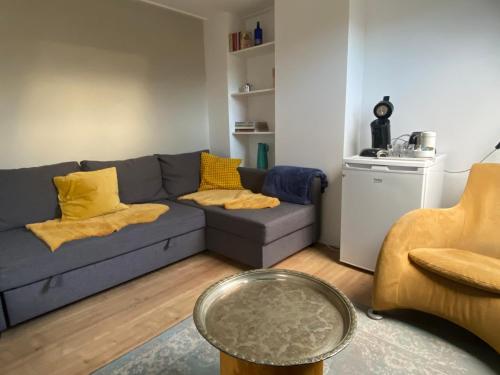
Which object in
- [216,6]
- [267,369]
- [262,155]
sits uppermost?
[216,6]

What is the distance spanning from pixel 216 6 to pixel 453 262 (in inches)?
123

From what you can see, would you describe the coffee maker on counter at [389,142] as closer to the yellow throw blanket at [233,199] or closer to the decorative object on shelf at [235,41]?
the yellow throw blanket at [233,199]

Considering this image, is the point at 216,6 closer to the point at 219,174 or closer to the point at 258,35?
the point at 258,35

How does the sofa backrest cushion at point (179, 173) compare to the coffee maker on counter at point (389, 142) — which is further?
the sofa backrest cushion at point (179, 173)

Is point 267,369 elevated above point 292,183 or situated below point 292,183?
below

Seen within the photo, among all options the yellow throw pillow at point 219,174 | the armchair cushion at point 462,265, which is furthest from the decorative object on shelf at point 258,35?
the armchair cushion at point 462,265

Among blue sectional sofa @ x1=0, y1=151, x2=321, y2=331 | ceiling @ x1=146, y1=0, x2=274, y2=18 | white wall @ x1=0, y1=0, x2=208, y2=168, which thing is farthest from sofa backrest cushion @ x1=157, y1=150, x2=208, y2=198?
ceiling @ x1=146, y1=0, x2=274, y2=18

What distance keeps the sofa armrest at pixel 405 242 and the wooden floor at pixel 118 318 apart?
0.34 meters

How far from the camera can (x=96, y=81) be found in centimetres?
277

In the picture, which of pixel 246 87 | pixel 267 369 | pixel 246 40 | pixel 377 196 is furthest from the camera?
pixel 246 87

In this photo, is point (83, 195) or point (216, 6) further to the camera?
point (216, 6)

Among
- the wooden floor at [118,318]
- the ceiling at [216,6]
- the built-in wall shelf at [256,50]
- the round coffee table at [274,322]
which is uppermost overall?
the ceiling at [216,6]

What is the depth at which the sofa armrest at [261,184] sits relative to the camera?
267cm

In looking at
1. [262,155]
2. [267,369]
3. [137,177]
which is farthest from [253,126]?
[267,369]
